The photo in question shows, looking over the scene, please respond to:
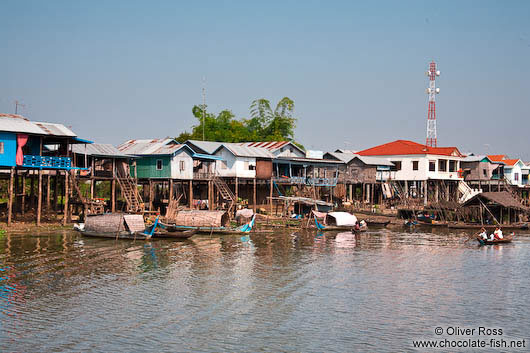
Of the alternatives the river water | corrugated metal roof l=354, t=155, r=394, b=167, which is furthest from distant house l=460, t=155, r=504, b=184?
the river water

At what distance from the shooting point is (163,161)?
45.6 meters

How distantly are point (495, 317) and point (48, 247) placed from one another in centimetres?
2229

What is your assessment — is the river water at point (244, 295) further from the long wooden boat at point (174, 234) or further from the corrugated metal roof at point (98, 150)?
the corrugated metal roof at point (98, 150)

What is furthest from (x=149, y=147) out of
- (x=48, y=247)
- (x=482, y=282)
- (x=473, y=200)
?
(x=482, y=282)

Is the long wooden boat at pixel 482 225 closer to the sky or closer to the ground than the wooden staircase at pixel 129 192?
closer to the ground

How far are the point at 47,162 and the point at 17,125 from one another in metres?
2.94

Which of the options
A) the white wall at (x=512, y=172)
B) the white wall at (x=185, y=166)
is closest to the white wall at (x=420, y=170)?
the white wall at (x=512, y=172)

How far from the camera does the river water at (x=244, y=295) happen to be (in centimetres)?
1650

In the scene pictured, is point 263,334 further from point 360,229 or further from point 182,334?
point 360,229

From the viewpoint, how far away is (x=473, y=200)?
47.8 meters

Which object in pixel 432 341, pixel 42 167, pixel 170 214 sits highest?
pixel 42 167

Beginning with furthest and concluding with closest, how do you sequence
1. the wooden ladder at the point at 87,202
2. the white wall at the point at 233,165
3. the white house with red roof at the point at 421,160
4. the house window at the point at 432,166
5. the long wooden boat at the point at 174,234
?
the house window at the point at 432,166 → the white house with red roof at the point at 421,160 → the white wall at the point at 233,165 → the wooden ladder at the point at 87,202 → the long wooden boat at the point at 174,234

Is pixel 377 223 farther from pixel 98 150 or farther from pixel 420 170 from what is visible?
pixel 98 150

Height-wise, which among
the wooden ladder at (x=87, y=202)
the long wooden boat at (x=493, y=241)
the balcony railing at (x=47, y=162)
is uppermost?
the balcony railing at (x=47, y=162)
